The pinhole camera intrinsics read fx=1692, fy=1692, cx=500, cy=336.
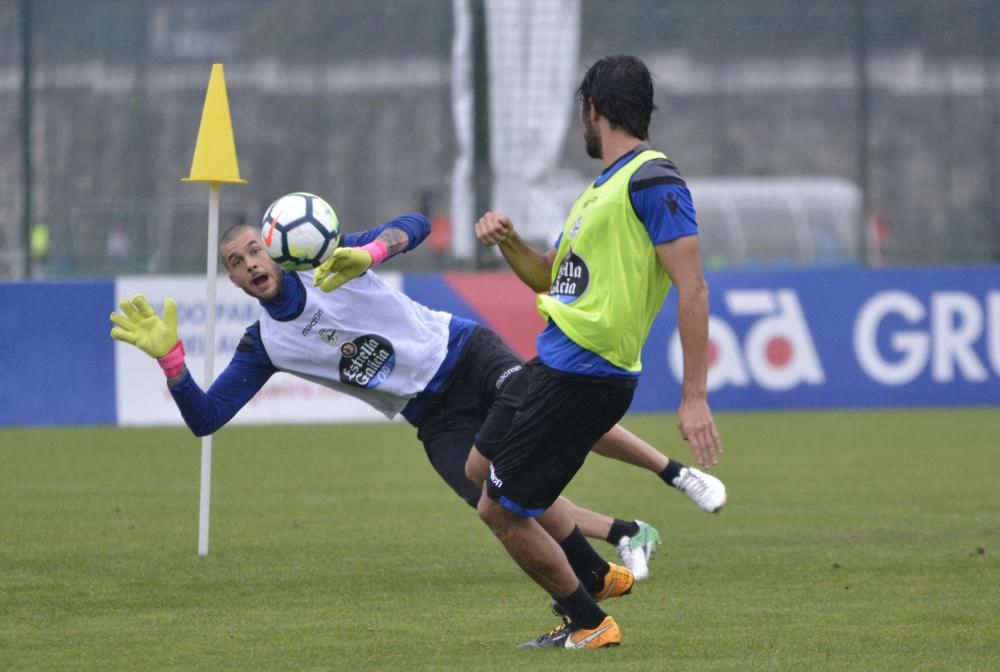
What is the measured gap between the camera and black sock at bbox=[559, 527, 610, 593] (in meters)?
7.07

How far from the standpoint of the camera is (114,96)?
2177 centimetres

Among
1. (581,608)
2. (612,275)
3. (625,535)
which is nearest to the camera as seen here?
(612,275)

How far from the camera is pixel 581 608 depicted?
6531 mm

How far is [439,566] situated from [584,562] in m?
1.85

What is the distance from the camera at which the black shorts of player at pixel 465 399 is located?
789cm

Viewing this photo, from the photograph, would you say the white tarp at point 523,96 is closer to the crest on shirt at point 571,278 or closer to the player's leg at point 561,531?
the player's leg at point 561,531

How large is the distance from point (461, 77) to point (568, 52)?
1.48m

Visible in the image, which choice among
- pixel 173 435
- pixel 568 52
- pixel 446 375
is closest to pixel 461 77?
pixel 568 52

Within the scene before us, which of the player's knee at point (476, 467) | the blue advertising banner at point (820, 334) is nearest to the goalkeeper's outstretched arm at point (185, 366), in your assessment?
the player's knee at point (476, 467)

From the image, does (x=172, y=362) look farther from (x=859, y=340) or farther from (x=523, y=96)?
(x=523, y=96)

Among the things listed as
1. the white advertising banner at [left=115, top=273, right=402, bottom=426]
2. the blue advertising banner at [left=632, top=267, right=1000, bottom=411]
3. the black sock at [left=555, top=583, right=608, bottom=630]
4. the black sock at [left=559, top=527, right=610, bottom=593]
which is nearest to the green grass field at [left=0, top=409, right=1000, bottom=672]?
the black sock at [left=555, top=583, right=608, bottom=630]

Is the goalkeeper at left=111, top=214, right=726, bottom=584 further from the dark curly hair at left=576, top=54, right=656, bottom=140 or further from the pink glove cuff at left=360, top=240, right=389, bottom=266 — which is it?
the dark curly hair at left=576, top=54, right=656, bottom=140

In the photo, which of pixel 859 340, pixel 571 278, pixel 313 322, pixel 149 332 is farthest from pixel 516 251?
pixel 859 340

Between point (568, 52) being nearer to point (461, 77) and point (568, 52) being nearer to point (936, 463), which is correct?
point (461, 77)
